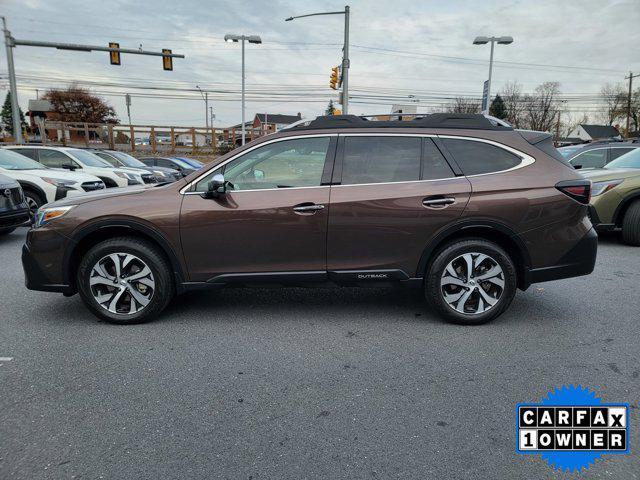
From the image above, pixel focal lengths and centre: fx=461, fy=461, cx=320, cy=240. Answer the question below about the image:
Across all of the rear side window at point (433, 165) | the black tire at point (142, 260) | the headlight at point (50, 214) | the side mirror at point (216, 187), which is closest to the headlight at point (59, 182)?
the headlight at point (50, 214)

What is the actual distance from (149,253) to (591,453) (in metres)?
3.51

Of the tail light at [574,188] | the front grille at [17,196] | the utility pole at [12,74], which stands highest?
the utility pole at [12,74]

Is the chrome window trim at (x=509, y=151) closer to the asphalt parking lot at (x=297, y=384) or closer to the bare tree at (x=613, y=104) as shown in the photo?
the asphalt parking lot at (x=297, y=384)

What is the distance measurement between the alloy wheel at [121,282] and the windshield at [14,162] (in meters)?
7.18

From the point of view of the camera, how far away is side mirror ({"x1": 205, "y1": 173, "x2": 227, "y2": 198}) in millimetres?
3922

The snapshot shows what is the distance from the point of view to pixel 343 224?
3996 mm

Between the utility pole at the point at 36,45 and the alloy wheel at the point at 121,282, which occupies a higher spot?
the utility pole at the point at 36,45

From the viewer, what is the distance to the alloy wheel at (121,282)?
410 centimetres

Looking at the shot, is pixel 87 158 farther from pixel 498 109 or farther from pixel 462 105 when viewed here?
pixel 498 109

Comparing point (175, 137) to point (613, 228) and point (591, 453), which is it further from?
point (591, 453)

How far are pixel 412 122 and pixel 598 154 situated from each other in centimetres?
807

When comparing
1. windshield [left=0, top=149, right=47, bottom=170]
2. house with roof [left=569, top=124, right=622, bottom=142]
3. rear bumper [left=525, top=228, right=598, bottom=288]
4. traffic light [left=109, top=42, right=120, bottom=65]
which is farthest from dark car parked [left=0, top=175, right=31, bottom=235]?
house with roof [left=569, top=124, right=622, bottom=142]

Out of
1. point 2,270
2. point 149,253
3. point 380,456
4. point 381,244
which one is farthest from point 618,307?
point 2,270

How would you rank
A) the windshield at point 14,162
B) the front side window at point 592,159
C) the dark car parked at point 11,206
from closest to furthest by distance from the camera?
1. the dark car parked at point 11,206
2. the windshield at point 14,162
3. the front side window at point 592,159
